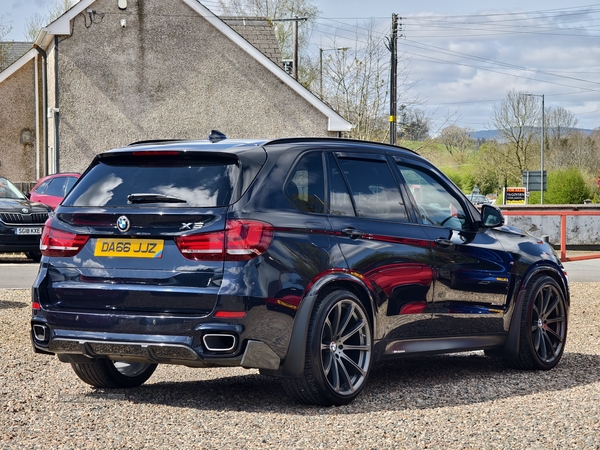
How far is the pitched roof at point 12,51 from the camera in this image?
52.7 metres

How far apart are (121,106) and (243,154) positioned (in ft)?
89.9

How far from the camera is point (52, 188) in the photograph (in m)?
24.3

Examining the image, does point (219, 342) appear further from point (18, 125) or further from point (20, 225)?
point (18, 125)

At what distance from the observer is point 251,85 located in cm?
3344

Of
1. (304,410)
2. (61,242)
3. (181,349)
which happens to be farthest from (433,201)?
(61,242)

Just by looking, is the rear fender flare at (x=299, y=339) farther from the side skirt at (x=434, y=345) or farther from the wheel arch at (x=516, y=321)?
the wheel arch at (x=516, y=321)

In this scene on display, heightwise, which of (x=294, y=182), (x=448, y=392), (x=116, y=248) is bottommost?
(x=448, y=392)

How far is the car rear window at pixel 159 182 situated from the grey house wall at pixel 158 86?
2570cm

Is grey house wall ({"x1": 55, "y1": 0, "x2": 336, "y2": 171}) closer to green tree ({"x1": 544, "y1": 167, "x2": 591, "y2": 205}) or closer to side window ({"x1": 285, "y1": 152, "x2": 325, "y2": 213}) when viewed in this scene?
side window ({"x1": 285, "y1": 152, "x2": 325, "y2": 213})

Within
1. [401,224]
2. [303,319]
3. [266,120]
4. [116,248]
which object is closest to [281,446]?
Answer: [303,319]

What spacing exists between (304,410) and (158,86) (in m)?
27.7

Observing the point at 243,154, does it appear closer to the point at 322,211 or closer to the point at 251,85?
the point at 322,211

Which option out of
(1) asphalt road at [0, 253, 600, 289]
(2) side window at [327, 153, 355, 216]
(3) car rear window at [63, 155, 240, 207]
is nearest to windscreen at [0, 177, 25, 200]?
(1) asphalt road at [0, 253, 600, 289]

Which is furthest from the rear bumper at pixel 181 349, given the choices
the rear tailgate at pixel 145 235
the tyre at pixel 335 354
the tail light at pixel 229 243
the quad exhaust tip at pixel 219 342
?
the tail light at pixel 229 243
